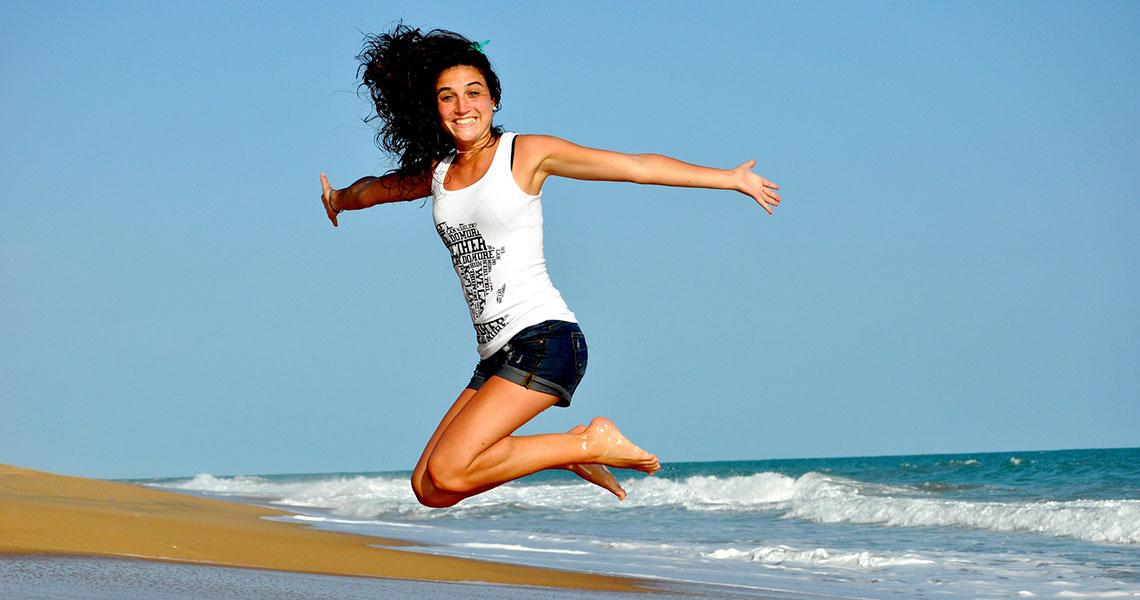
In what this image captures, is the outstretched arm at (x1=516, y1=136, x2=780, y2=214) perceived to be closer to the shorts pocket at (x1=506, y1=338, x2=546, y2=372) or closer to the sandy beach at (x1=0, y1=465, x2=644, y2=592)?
the shorts pocket at (x1=506, y1=338, x2=546, y2=372)

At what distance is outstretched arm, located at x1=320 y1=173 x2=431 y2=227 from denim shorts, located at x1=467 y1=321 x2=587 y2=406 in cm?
76

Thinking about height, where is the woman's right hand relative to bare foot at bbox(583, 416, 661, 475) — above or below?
above

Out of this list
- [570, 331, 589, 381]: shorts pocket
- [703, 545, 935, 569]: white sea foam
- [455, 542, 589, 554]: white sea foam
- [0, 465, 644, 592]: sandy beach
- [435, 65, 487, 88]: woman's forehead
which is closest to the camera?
[570, 331, 589, 381]: shorts pocket

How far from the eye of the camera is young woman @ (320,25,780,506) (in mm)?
3850

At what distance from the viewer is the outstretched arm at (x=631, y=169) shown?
384cm

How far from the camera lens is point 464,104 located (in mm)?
4000

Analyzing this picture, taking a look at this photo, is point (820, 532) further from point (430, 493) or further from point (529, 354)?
point (529, 354)

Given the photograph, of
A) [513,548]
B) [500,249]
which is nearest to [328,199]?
[500,249]

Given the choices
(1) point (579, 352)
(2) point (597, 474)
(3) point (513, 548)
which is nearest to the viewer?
(1) point (579, 352)

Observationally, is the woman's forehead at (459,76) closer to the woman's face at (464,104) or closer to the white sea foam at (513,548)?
the woman's face at (464,104)

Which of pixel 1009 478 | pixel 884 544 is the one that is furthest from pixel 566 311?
pixel 1009 478

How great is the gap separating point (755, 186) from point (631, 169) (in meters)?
0.46

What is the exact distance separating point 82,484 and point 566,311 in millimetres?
14522

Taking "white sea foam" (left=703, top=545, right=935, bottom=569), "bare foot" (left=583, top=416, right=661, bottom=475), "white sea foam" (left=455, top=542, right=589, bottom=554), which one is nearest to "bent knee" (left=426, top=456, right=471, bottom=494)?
"bare foot" (left=583, top=416, right=661, bottom=475)
